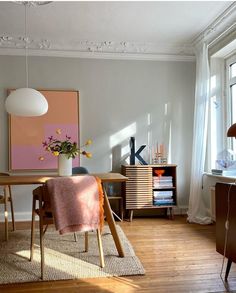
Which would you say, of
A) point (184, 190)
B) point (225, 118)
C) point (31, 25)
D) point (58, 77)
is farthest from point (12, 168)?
point (225, 118)

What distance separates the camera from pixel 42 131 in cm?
460

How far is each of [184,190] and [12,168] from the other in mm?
2676

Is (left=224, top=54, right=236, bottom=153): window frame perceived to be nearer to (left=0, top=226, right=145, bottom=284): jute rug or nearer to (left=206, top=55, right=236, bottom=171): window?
(left=206, top=55, right=236, bottom=171): window

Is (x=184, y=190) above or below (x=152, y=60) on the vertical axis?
below

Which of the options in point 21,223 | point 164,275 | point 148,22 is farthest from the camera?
point 21,223

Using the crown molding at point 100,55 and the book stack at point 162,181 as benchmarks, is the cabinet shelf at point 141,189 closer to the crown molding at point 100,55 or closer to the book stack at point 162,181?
the book stack at point 162,181

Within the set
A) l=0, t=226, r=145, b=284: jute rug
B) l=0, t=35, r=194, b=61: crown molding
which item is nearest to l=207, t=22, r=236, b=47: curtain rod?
l=0, t=35, r=194, b=61: crown molding

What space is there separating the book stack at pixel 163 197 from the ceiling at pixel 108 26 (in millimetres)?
2183

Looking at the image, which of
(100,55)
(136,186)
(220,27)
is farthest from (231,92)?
(100,55)

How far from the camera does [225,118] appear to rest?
178 inches

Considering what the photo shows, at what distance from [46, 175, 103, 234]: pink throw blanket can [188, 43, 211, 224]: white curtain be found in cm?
219

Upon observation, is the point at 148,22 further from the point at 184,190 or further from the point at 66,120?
the point at 184,190

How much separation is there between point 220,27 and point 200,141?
153 cm

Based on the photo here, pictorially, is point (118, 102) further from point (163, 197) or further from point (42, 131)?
point (163, 197)
